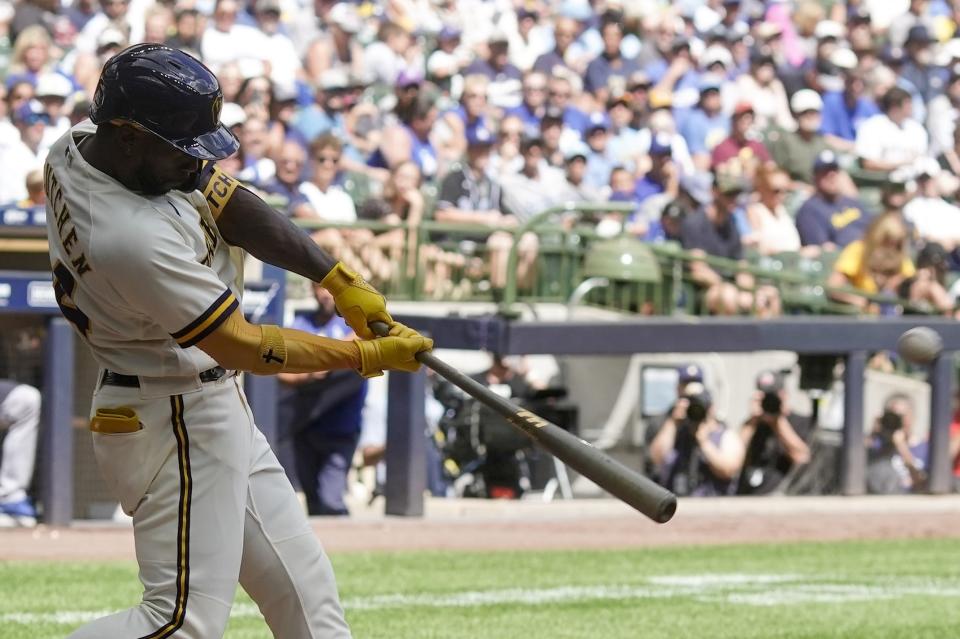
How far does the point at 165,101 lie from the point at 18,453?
18.3ft

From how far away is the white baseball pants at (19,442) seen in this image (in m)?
8.62

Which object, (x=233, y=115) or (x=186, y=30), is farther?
(x=186, y=30)

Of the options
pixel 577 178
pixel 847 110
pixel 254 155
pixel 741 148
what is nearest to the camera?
pixel 254 155

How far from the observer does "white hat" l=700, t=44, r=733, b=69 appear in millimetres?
15812

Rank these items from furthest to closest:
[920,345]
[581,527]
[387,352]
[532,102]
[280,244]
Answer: [532,102]
[581,527]
[920,345]
[280,244]
[387,352]

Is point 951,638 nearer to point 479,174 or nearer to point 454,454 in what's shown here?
point 454,454

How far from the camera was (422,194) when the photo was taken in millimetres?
12297

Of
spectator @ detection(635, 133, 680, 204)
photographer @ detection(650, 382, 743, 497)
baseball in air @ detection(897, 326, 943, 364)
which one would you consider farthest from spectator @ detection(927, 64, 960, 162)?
baseball in air @ detection(897, 326, 943, 364)

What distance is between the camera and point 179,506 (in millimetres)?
3598

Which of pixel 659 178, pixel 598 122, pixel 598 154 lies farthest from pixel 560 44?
pixel 659 178

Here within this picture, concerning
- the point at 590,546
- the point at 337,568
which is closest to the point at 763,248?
the point at 590,546

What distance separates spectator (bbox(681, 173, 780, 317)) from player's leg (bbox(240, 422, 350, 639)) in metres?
8.59

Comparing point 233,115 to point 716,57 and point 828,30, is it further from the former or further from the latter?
point 828,30

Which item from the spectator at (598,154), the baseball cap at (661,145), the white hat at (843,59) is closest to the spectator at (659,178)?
the baseball cap at (661,145)
